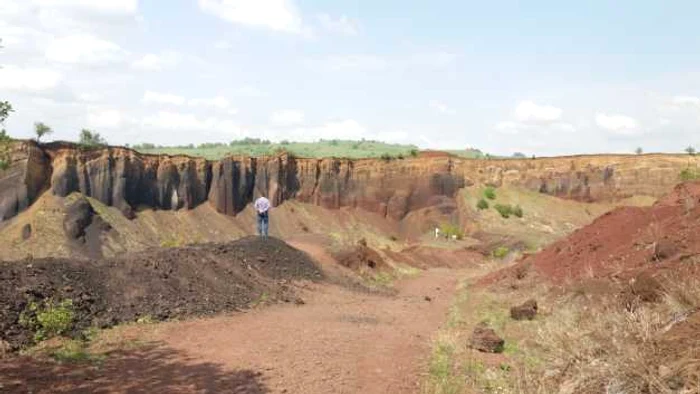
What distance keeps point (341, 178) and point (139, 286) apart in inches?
1870

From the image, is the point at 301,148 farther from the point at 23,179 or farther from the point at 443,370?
the point at 443,370

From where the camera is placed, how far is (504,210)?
56312 millimetres

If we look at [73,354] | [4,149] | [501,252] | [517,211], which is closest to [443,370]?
[73,354]

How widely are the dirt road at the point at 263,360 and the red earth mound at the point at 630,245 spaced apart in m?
4.32

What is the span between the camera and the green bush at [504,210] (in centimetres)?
5604

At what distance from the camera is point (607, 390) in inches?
202

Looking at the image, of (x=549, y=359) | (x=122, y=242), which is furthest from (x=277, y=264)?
(x=122, y=242)

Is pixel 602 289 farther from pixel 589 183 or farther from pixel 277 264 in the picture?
pixel 589 183

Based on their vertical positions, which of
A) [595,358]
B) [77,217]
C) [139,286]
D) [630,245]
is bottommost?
[77,217]

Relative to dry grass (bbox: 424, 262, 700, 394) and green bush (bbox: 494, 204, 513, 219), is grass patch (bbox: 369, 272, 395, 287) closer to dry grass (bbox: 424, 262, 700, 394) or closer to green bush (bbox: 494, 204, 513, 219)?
dry grass (bbox: 424, 262, 700, 394)

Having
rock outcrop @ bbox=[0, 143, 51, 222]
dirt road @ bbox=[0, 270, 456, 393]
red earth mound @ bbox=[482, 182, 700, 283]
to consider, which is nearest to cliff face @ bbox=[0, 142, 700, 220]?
rock outcrop @ bbox=[0, 143, 51, 222]

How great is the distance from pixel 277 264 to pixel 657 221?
1112 centimetres

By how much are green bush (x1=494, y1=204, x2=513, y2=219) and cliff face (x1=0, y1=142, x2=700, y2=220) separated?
4.88 meters

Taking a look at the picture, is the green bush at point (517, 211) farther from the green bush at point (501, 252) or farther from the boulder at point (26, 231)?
the boulder at point (26, 231)
